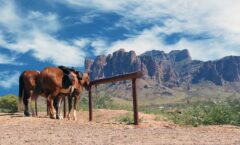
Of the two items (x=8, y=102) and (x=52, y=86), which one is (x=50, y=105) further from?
(x=8, y=102)

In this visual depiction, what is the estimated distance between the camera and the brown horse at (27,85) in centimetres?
1545

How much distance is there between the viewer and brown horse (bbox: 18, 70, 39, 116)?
608 inches

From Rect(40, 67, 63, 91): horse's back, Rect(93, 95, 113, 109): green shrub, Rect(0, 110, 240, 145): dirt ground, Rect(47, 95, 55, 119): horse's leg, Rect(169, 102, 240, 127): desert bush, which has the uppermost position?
Rect(40, 67, 63, 91): horse's back

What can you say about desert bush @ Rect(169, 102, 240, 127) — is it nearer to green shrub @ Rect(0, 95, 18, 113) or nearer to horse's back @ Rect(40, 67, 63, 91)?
horse's back @ Rect(40, 67, 63, 91)

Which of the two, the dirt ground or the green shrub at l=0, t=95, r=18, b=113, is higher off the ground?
the green shrub at l=0, t=95, r=18, b=113

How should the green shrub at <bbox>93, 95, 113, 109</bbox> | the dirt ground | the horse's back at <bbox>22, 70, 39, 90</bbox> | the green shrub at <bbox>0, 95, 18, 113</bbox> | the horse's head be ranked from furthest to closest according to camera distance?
the green shrub at <bbox>0, 95, 18, 113</bbox> → the green shrub at <bbox>93, 95, 113, 109</bbox> → the horse's head → the horse's back at <bbox>22, 70, 39, 90</bbox> → the dirt ground

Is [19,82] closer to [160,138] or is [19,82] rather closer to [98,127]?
[98,127]

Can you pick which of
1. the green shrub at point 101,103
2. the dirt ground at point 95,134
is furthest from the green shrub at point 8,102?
the dirt ground at point 95,134

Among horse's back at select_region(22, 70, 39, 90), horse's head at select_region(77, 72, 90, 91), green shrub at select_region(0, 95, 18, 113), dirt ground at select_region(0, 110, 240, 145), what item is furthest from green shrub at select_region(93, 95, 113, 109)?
dirt ground at select_region(0, 110, 240, 145)

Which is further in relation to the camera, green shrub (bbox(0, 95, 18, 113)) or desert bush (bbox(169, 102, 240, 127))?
green shrub (bbox(0, 95, 18, 113))

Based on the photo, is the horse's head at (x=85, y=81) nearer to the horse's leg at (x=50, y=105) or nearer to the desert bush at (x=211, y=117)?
the horse's leg at (x=50, y=105)

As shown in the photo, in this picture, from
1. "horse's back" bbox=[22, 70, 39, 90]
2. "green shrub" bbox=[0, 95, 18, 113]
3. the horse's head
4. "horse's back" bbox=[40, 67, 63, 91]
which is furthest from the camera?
"green shrub" bbox=[0, 95, 18, 113]

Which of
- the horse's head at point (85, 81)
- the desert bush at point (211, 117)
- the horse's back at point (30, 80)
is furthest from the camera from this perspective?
the horse's head at point (85, 81)

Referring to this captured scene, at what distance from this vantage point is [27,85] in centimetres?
1548
